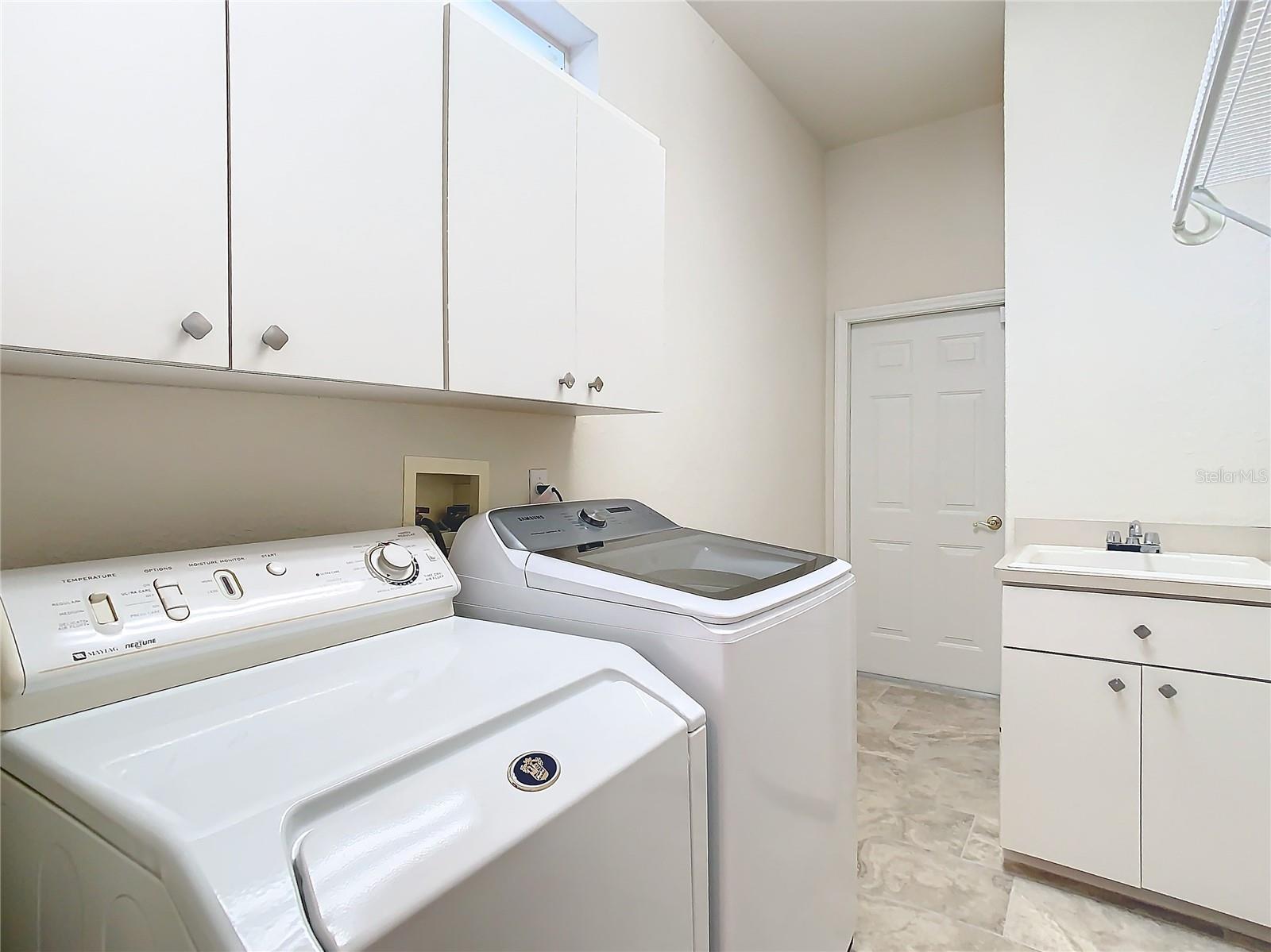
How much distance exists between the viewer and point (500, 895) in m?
0.66

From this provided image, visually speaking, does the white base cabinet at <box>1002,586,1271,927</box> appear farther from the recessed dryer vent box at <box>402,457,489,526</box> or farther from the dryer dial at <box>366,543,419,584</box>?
the dryer dial at <box>366,543,419,584</box>

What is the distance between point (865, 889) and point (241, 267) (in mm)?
2079

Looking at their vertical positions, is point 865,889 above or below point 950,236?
below

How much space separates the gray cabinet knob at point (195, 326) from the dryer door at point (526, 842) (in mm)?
587

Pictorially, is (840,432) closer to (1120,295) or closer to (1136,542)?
(1120,295)

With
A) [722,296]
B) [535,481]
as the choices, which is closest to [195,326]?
[535,481]

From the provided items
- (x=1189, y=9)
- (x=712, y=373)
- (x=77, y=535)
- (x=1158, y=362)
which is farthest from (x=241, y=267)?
(x=1189, y=9)

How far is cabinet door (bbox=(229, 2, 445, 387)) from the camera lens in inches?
36.9

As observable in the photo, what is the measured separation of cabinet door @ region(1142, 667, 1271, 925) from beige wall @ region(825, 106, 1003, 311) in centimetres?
218

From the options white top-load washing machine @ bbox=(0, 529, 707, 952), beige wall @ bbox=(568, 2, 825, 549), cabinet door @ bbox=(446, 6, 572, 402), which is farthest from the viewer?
beige wall @ bbox=(568, 2, 825, 549)

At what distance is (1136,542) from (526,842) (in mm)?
2255

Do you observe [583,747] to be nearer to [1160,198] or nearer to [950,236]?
[1160,198]

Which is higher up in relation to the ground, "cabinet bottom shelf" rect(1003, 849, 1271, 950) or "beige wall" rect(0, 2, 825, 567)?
"beige wall" rect(0, 2, 825, 567)

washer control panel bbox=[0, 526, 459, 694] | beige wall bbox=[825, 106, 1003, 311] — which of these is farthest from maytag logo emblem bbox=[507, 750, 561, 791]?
beige wall bbox=[825, 106, 1003, 311]
